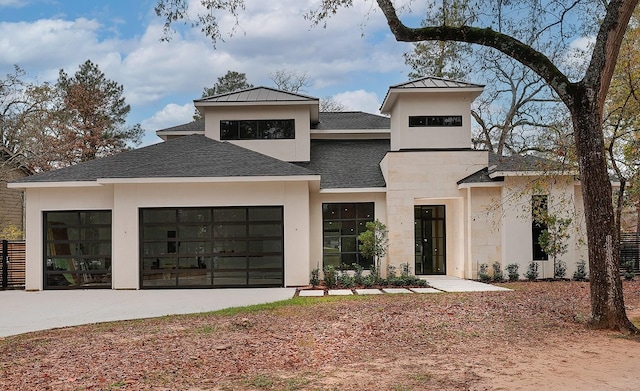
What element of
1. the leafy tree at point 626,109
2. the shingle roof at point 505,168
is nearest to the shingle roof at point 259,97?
the shingle roof at point 505,168

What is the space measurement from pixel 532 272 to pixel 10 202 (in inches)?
1068

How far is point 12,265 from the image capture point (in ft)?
57.5

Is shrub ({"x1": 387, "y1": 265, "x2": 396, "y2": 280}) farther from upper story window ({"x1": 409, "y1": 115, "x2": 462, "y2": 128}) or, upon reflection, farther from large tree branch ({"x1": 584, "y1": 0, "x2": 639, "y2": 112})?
large tree branch ({"x1": 584, "y1": 0, "x2": 639, "y2": 112})

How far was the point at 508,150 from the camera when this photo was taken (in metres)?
29.7

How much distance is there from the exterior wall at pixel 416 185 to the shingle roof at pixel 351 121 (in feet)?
15.0

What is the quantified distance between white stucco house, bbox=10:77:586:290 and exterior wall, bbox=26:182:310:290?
0.03m

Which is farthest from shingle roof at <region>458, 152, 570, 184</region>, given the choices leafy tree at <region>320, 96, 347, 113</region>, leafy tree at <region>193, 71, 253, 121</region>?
leafy tree at <region>193, 71, 253, 121</region>

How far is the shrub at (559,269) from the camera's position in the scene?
17203 mm

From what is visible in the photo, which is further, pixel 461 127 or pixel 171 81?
pixel 171 81

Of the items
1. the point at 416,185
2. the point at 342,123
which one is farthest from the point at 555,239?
the point at 342,123

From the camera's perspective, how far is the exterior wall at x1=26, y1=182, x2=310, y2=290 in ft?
53.7

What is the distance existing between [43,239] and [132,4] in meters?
8.52

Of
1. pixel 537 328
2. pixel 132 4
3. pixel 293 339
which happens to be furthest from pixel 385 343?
pixel 132 4

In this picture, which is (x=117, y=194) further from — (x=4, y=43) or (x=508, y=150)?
(x=508, y=150)
